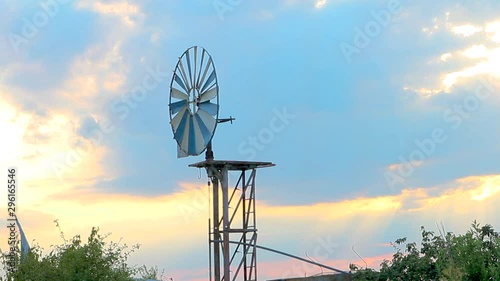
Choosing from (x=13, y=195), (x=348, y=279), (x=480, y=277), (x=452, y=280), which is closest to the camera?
(x=452, y=280)

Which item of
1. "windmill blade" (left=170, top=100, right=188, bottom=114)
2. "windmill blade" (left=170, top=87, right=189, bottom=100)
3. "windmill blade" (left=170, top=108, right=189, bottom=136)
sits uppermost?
"windmill blade" (left=170, top=87, right=189, bottom=100)

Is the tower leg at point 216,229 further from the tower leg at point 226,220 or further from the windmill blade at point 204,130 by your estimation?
the windmill blade at point 204,130

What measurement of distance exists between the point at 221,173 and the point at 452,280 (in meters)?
6.86

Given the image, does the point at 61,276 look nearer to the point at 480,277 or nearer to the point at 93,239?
the point at 93,239

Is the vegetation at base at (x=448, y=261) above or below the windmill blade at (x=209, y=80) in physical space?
below

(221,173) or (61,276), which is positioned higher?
(221,173)

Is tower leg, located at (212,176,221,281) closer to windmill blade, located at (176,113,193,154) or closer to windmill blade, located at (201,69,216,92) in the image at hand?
windmill blade, located at (176,113,193,154)

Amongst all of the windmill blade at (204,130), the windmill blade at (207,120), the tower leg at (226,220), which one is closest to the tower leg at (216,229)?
the tower leg at (226,220)

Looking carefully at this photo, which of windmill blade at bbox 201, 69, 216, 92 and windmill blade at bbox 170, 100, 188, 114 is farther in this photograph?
windmill blade at bbox 170, 100, 188, 114

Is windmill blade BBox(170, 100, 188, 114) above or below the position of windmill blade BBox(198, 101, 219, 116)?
above

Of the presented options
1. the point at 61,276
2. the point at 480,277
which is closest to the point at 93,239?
the point at 61,276

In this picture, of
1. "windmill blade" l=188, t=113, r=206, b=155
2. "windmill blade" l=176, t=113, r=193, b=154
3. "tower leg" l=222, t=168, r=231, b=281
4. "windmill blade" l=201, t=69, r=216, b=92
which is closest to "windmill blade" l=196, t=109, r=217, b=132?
"windmill blade" l=188, t=113, r=206, b=155

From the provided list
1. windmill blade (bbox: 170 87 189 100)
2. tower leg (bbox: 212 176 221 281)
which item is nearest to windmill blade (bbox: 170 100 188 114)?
windmill blade (bbox: 170 87 189 100)

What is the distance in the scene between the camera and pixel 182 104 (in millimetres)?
22781
